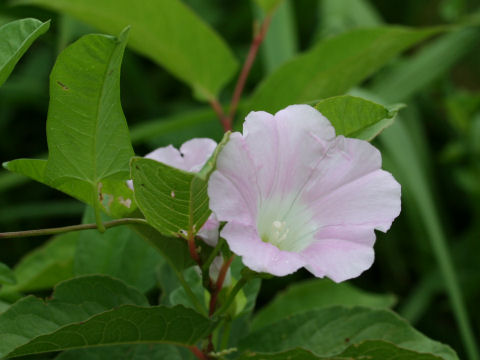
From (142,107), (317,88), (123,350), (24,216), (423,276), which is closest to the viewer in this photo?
(123,350)

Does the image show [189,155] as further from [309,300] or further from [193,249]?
[309,300]

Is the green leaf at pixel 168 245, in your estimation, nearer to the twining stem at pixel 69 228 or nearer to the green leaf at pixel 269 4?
the twining stem at pixel 69 228

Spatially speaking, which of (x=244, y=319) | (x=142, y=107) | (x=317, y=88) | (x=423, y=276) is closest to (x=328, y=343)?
(x=244, y=319)

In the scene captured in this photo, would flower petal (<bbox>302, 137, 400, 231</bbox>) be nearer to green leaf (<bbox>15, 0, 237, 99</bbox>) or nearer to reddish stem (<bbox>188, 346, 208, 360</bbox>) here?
reddish stem (<bbox>188, 346, 208, 360</bbox>)

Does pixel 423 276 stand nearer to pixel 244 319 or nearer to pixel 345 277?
pixel 244 319

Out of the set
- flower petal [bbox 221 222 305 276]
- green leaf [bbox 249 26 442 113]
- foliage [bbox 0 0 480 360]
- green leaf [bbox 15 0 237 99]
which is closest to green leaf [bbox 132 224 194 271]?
foliage [bbox 0 0 480 360]

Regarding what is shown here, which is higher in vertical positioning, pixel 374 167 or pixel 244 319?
pixel 374 167
